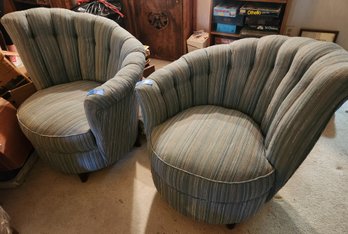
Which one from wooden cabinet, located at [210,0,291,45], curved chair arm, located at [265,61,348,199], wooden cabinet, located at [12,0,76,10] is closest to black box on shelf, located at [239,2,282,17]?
wooden cabinet, located at [210,0,291,45]

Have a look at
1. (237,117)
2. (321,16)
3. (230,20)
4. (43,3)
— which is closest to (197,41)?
(230,20)

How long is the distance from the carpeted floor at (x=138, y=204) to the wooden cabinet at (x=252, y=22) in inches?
42.1

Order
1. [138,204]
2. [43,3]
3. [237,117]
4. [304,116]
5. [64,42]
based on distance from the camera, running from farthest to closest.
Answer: [43,3] < [64,42] < [138,204] < [237,117] < [304,116]

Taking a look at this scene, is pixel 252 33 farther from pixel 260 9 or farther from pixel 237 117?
pixel 237 117

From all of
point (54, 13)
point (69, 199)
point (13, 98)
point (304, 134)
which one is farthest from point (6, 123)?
→ point (304, 134)

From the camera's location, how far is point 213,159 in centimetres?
92

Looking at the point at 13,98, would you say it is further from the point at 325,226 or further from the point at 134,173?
the point at 325,226

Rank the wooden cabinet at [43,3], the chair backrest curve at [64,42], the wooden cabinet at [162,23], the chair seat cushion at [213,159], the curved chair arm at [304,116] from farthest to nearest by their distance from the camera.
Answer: the wooden cabinet at [43,3] < the wooden cabinet at [162,23] < the chair backrest curve at [64,42] < the chair seat cushion at [213,159] < the curved chair arm at [304,116]

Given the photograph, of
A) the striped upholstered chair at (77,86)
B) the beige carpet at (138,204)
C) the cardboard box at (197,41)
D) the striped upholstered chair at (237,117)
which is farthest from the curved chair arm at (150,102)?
the cardboard box at (197,41)

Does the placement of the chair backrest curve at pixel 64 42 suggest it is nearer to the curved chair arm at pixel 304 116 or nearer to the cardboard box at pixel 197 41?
the curved chair arm at pixel 304 116

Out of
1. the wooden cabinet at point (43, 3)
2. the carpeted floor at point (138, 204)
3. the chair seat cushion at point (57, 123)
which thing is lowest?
the carpeted floor at point (138, 204)

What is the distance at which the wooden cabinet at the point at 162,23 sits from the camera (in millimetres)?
2229

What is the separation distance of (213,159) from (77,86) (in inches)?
41.6

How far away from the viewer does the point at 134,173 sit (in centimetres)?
144
